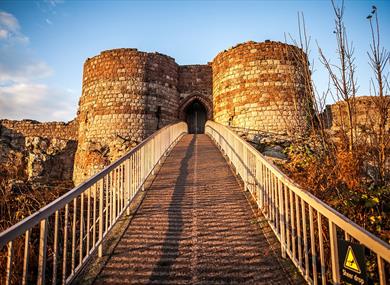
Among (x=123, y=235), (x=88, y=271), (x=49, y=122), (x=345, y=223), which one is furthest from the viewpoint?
(x=49, y=122)

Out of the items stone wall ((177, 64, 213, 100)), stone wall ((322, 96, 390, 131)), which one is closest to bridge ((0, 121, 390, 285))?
stone wall ((322, 96, 390, 131))

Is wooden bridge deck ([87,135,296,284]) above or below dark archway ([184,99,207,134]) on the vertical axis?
below

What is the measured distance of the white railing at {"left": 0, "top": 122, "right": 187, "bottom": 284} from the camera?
2.14 meters

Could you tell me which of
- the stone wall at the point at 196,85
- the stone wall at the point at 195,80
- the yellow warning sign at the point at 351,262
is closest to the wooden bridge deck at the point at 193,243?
the yellow warning sign at the point at 351,262

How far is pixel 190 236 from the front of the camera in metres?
3.78

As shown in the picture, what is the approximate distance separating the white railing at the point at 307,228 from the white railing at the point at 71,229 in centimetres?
246

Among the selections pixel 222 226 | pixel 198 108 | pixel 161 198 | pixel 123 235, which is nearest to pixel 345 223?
pixel 222 226

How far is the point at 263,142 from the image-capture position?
14781 millimetres

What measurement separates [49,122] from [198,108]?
14.0m

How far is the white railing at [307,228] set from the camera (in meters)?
1.94

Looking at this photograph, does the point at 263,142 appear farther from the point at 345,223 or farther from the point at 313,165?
the point at 345,223

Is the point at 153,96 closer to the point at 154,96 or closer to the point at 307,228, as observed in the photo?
the point at 154,96

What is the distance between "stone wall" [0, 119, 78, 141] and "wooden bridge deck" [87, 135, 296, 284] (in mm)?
19644

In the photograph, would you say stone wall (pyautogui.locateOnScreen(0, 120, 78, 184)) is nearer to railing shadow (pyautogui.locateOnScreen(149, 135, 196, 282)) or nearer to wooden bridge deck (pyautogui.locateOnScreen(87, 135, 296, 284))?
railing shadow (pyautogui.locateOnScreen(149, 135, 196, 282))
